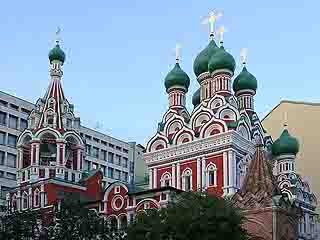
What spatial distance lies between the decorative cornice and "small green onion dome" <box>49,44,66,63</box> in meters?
8.60

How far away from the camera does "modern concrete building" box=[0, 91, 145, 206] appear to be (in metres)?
59.4

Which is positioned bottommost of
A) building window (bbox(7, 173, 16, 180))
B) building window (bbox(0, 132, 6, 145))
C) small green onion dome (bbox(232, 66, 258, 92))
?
building window (bbox(7, 173, 16, 180))

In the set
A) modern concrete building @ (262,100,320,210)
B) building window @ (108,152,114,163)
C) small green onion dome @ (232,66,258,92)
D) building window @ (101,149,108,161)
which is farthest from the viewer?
building window @ (108,152,114,163)

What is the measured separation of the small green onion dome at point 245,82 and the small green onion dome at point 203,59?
8.08 ft

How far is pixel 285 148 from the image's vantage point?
1906 inches

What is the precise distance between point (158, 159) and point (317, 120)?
54.4 ft

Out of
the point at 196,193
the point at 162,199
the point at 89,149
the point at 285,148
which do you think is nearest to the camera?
the point at 196,193

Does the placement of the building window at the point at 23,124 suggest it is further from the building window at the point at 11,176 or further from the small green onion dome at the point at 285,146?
the small green onion dome at the point at 285,146

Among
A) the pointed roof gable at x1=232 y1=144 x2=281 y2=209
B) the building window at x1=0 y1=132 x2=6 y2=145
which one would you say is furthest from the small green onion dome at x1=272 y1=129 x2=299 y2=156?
the building window at x1=0 y1=132 x2=6 y2=145

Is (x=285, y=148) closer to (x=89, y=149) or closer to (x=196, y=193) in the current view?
(x=196, y=193)

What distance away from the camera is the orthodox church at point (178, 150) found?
41.3 meters

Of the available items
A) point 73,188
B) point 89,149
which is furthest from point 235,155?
point 89,149

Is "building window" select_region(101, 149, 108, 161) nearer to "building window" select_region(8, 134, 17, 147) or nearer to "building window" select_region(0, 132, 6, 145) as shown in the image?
"building window" select_region(8, 134, 17, 147)

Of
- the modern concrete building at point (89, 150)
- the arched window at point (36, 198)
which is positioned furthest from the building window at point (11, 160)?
the arched window at point (36, 198)
